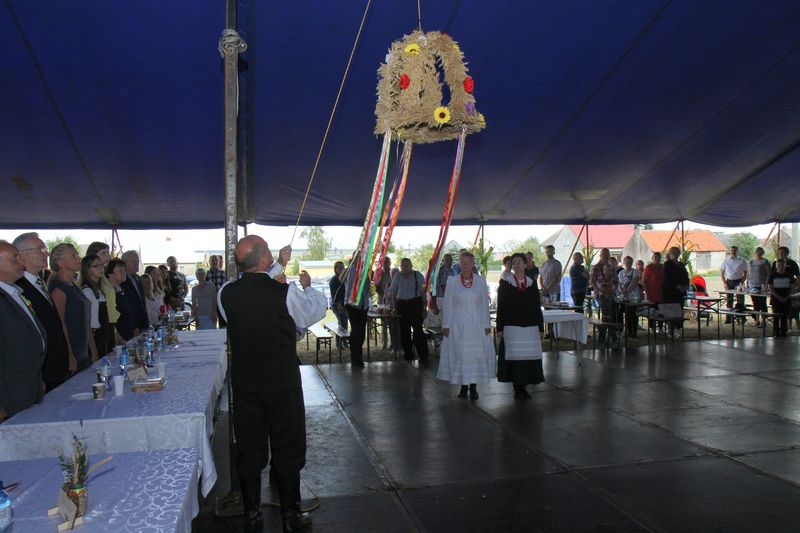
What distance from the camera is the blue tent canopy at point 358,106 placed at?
597cm

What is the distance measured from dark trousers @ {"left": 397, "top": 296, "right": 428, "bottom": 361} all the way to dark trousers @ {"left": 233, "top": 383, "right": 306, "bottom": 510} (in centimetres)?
549

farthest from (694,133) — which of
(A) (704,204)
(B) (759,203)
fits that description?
(B) (759,203)

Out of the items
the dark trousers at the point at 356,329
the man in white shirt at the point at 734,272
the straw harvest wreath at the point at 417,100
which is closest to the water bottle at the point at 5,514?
→ the straw harvest wreath at the point at 417,100

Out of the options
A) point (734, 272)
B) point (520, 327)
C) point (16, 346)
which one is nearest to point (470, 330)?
point (520, 327)

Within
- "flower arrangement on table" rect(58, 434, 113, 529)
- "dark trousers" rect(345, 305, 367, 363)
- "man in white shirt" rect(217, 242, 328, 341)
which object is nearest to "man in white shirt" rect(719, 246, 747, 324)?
"dark trousers" rect(345, 305, 367, 363)

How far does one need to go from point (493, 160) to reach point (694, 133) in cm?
295

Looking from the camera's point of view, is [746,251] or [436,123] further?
[746,251]

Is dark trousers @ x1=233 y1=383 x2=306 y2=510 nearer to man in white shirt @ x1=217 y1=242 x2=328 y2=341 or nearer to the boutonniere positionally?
man in white shirt @ x1=217 y1=242 x2=328 y2=341

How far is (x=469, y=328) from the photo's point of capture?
6289 mm

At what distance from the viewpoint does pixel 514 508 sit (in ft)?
11.9

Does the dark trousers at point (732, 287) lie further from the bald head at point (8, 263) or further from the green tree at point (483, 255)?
the bald head at point (8, 263)

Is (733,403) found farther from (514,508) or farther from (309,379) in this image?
(309,379)

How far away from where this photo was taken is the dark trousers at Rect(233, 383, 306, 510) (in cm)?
320

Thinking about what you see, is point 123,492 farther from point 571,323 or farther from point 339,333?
point 571,323
